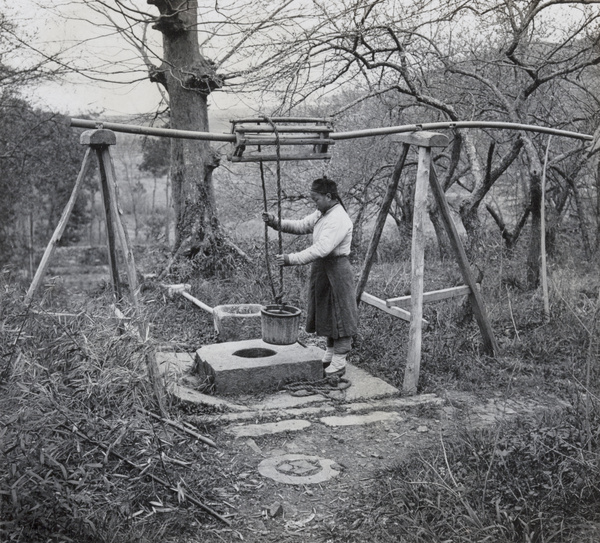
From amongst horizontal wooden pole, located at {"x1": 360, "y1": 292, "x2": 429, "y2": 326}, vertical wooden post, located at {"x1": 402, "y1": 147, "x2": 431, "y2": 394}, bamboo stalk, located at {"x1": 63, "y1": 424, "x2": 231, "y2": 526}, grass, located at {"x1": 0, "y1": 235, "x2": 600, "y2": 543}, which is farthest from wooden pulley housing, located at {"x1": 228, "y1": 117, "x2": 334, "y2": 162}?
bamboo stalk, located at {"x1": 63, "y1": 424, "x2": 231, "y2": 526}

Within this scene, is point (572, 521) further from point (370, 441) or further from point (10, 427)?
point (10, 427)

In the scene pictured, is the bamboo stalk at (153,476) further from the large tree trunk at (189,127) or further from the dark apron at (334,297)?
the large tree trunk at (189,127)

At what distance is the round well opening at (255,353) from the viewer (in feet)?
22.1

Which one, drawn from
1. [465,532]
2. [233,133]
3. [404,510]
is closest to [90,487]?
[404,510]

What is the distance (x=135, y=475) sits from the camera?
12.9 ft

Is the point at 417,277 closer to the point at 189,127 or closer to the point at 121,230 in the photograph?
the point at 121,230

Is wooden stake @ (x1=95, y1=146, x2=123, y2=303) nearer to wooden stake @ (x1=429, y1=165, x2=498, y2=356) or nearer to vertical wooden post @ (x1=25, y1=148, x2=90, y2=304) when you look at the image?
vertical wooden post @ (x1=25, y1=148, x2=90, y2=304)

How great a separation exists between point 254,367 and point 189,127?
613cm

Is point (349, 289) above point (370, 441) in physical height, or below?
above

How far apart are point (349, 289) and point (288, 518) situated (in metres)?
2.81

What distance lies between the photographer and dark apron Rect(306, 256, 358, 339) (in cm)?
635

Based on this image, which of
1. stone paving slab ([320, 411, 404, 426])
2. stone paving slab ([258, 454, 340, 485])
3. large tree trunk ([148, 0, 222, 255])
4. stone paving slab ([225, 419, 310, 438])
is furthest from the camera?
large tree trunk ([148, 0, 222, 255])

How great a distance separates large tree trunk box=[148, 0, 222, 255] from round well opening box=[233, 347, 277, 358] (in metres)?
4.45

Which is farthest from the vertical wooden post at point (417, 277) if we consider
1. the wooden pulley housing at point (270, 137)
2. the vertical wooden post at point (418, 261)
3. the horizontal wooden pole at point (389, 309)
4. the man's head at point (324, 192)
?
the wooden pulley housing at point (270, 137)
